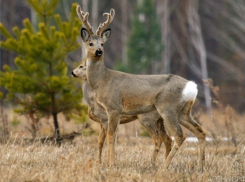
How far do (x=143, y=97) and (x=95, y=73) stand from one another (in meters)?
1.04

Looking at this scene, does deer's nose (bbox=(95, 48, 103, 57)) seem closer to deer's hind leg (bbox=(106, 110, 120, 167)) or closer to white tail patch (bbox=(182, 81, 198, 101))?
deer's hind leg (bbox=(106, 110, 120, 167))

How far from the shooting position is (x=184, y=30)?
1465 inches

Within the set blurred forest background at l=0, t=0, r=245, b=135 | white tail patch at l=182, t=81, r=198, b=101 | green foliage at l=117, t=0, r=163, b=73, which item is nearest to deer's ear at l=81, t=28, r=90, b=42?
white tail patch at l=182, t=81, r=198, b=101

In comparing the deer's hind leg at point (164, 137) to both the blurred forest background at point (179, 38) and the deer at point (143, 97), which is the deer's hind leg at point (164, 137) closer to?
the deer at point (143, 97)

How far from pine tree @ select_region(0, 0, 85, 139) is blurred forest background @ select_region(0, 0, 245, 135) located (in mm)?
14616

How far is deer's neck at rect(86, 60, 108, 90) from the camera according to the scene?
969 centimetres

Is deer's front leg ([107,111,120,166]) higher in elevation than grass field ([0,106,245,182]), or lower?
higher

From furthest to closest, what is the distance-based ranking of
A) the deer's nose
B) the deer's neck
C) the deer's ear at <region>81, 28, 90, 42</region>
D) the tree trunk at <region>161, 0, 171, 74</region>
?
the tree trunk at <region>161, 0, 171, 74</region> → the deer's neck → the deer's ear at <region>81, 28, 90, 42</region> → the deer's nose

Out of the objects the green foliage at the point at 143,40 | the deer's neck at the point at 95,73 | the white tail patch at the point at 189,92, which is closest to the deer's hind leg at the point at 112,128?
the deer's neck at the point at 95,73

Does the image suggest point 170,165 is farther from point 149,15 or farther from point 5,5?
point 5,5

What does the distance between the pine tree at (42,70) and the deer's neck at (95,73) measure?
10.2 ft

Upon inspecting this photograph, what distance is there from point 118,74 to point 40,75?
4.02m

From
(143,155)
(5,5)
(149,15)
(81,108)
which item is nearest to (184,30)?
(149,15)

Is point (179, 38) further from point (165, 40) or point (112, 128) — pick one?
point (112, 128)
